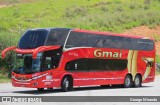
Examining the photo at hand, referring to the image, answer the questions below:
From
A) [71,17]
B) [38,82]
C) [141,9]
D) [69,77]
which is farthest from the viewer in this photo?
[141,9]

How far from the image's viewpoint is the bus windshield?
21844 mm

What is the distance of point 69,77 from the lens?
2381cm

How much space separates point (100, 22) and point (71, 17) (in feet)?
15.2

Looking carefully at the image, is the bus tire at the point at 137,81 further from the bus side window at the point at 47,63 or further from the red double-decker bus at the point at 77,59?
the bus side window at the point at 47,63

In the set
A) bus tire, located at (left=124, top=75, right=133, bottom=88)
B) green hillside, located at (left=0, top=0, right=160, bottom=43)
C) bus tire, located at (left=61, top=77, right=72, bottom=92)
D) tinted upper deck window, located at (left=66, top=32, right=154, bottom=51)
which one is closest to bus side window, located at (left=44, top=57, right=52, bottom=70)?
bus tire, located at (left=61, top=77, right=72, bottom=92)

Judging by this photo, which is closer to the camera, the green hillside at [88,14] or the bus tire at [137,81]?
the bus tire at [137,81]

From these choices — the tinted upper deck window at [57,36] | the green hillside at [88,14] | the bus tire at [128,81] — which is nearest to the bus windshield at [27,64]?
the tinted upper deck window at [57,36]

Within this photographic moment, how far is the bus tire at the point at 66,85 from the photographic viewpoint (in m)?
23.3

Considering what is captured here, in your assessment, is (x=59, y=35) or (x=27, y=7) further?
(x=27, y=7)

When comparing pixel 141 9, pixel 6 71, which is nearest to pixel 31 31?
pixel 6 71

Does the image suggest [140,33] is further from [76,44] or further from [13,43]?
[76,44]

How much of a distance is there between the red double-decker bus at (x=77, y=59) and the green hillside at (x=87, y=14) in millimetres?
20273

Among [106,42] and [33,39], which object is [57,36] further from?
[106,42]

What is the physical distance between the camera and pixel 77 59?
2416 centimetres
